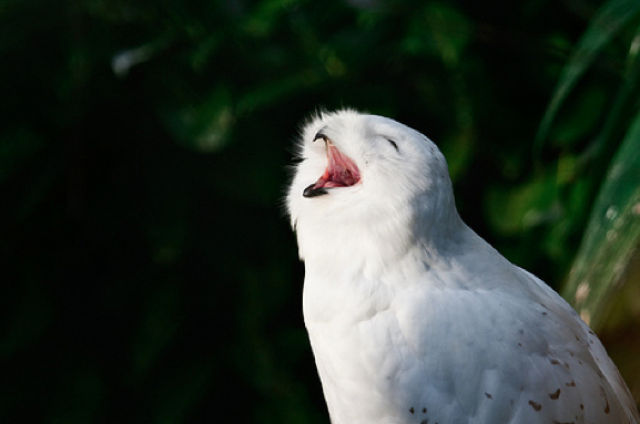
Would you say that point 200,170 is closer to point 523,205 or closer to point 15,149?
point 15,149

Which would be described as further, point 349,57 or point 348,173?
point 349,57

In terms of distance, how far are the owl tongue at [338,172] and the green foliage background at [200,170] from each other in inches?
32.0

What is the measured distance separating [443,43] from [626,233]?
1166mm

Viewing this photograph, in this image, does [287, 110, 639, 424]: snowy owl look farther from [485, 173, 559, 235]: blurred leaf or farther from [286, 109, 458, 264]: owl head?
[485, 173, 559, 235]: blurred leaf

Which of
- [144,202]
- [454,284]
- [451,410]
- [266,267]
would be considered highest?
[454,284]

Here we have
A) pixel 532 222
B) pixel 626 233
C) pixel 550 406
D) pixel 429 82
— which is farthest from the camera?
pixel 429 82

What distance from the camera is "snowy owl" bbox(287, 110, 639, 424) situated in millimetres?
1002

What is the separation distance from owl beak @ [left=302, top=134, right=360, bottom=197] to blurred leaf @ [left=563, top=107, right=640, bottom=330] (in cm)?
33

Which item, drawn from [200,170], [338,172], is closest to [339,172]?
[338,172]

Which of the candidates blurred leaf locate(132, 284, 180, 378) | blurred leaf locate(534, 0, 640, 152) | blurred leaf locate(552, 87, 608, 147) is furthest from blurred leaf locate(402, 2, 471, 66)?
blurred leaf locate(132, 284, 180, 378)

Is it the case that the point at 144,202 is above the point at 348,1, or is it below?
below

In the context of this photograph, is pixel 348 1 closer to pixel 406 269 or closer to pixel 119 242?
pixel 119 242

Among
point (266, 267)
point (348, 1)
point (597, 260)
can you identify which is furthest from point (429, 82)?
point (597, 260)

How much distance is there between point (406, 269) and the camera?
1.04 metres
